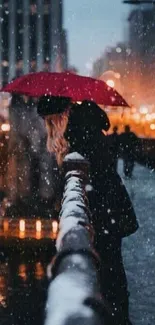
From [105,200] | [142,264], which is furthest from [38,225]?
[105,200]

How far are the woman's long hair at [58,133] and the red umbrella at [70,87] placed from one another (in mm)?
1264

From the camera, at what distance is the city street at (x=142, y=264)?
721cm

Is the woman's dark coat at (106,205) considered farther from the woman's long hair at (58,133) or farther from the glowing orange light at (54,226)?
the glowing orange light at (54,226)

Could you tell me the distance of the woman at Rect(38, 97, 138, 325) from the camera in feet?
18.7

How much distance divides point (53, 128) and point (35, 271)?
278 centimetres

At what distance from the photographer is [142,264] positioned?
9.71 m

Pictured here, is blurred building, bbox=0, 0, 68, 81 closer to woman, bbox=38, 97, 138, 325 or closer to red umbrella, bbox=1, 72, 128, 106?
red umbrella, bbox=1, 72, 128, 106

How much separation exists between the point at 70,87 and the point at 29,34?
146222 mm

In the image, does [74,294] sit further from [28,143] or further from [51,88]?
[28,143]

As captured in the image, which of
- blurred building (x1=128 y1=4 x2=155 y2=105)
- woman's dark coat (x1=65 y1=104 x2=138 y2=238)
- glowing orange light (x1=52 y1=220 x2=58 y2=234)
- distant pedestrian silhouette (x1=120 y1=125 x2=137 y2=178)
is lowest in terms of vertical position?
blurred building (x1=128 y1=4 x2=155 y2=105)

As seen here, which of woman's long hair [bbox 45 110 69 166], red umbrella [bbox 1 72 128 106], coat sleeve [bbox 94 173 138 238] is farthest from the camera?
red umbrella [bbox 1 72 128 106]

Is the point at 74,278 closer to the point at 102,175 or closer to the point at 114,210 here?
the point at 114,210

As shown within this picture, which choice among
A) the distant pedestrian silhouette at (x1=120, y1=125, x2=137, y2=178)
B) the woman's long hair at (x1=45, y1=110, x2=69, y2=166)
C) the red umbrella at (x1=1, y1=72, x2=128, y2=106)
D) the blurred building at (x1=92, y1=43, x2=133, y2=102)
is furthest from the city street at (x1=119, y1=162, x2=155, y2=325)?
the blurred building at (x1=92, y1=43, x2=133, y2=102)

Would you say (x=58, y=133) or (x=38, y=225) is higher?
(x=58, y=133)
